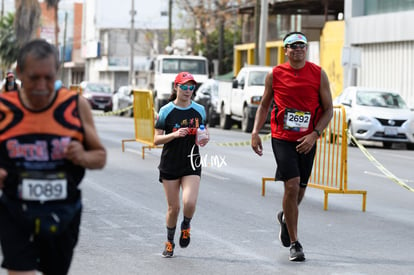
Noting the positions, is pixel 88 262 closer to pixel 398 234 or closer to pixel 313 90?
pixel 313 90

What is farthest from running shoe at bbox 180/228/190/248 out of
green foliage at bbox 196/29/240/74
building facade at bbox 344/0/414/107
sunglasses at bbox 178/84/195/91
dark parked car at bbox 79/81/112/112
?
green foliage at bbox 196/29/240/74

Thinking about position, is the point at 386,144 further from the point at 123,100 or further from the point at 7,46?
the point at 7,46

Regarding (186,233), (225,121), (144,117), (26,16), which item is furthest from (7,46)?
(186,233)

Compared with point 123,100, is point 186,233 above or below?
below

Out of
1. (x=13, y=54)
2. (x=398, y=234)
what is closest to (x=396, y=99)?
(x=398, y=234)

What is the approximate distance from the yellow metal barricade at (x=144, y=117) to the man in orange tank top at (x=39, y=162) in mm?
16298

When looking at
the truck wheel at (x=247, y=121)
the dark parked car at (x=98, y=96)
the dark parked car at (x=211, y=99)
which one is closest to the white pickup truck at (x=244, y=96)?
the truck wheel at (x=247, y=121)

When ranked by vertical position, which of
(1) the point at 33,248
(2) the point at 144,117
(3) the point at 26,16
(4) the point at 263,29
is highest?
(3) the point at 26,16

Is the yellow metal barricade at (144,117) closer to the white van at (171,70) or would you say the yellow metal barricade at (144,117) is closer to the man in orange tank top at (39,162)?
the man in orange tank top at (39,162)

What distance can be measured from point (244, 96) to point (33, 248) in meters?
28.8

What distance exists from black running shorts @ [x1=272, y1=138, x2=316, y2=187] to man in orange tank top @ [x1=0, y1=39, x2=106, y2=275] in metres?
4.28

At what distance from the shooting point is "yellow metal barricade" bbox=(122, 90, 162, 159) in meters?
22.1

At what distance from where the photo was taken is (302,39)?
379 inches

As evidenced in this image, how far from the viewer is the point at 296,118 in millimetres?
9680
